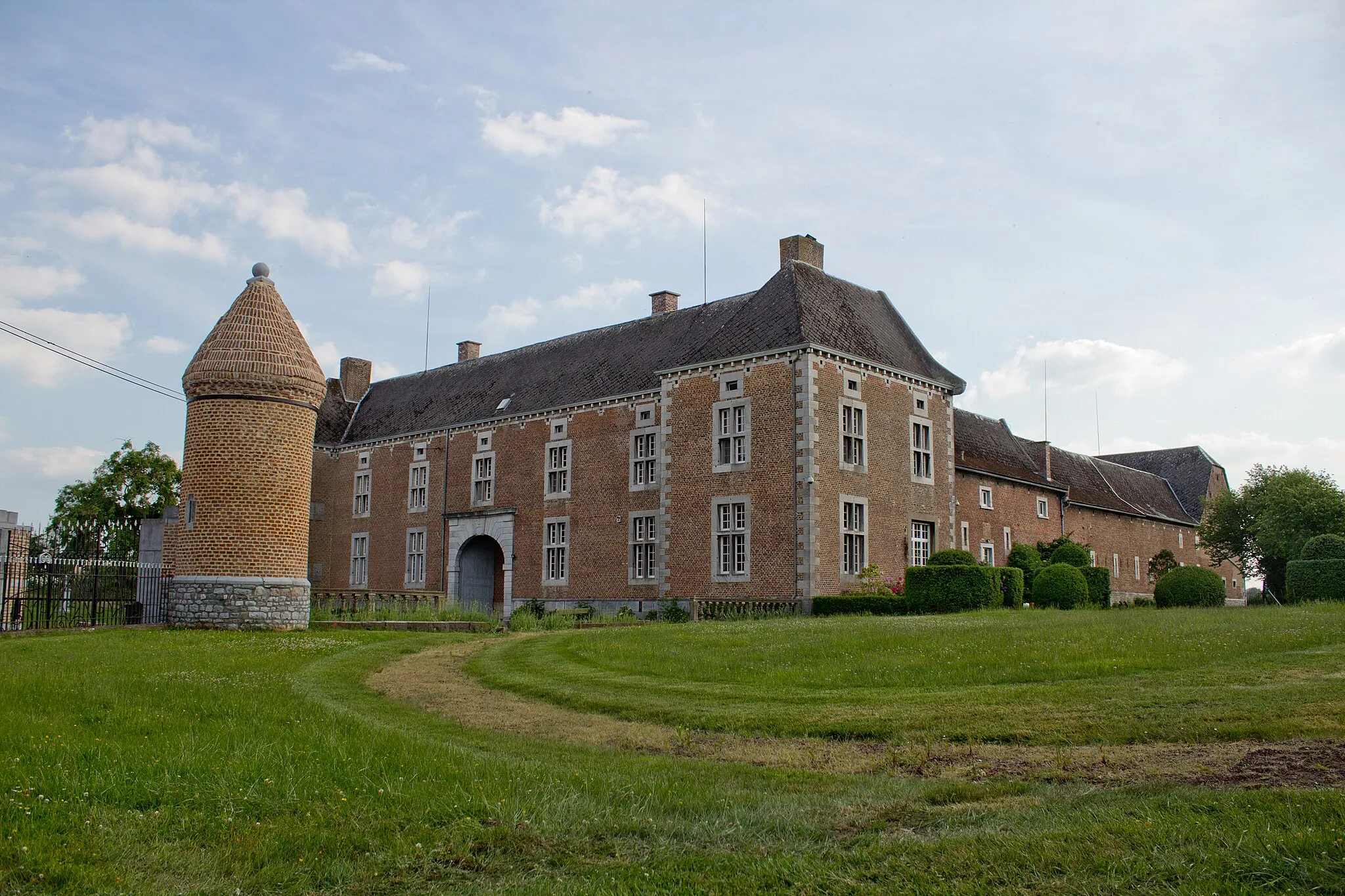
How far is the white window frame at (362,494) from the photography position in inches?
1753

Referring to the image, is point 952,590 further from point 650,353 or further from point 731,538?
point 650,353

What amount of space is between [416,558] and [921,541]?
2023 cm

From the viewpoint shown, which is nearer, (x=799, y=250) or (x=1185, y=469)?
(x=799, y=250)

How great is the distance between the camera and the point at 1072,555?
3606cm

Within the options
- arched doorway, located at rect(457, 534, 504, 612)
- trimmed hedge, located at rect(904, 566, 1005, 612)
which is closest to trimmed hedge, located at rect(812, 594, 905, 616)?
trimmed hedge, located at rect(904, 566, 1005, 612)

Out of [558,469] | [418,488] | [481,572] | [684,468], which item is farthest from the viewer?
[418,488]

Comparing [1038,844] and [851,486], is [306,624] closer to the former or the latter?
[851,486]

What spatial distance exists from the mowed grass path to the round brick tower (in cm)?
831

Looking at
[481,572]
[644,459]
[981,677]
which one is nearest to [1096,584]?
[644,459]

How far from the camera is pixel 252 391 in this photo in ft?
86.0

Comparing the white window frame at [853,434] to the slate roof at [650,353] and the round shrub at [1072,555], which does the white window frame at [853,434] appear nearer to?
the slate roof at [650,353]

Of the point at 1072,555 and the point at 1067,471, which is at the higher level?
the point at 1067,471

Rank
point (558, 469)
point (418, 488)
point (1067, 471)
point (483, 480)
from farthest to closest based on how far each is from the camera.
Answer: point (1067, 471), point (418, 488), point (483, 480), point (558, 469)

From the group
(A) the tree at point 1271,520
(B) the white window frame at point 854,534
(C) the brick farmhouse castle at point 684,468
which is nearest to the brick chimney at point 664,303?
(C) the brick farmhouse castle at point 684,468
